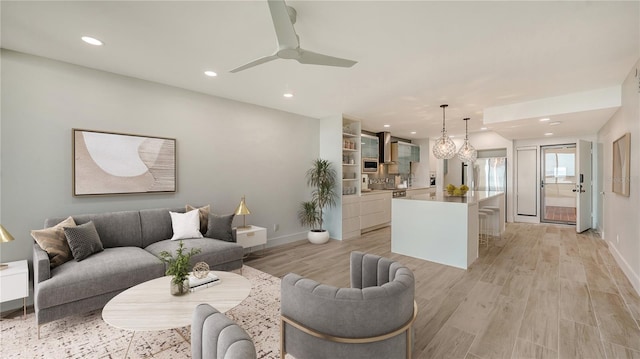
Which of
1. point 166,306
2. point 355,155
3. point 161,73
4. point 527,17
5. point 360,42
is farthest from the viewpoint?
point 355,155

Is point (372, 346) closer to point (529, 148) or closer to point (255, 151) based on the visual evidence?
point (255, 151)

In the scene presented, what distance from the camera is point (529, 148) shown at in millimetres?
7461

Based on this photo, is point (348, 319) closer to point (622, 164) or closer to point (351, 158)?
point (622, 164)

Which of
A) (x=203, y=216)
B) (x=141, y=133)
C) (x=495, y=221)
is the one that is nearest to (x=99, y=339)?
(x=203, y=216)

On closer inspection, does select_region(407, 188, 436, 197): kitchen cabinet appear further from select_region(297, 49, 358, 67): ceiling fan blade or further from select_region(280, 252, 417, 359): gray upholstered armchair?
select_region(280, 252, 417, 359): gray upholstered armchair

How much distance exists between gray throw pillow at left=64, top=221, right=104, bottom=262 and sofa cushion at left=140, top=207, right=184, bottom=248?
0.54 metres

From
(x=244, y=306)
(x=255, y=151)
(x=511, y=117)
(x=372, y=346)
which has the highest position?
(x=511, y=117)

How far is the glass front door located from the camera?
22.9 ft

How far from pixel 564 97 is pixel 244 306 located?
218 inches

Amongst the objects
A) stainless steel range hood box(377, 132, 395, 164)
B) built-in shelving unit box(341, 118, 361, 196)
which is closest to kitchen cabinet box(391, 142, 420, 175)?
stainless steel range hood box(377, 132, 395, 164)

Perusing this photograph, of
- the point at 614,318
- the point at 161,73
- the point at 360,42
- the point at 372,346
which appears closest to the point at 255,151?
the point at 161,73

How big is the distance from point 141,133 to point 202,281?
93.6 inches

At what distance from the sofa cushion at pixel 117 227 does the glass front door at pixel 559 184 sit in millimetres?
9037

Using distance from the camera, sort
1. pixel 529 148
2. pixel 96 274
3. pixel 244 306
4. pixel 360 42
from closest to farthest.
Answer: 1. pixel 96 274
2. pixel 360 42
3. pixel 244 306
4. pixel 529 148
